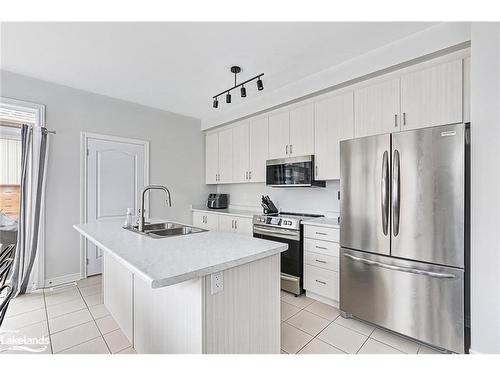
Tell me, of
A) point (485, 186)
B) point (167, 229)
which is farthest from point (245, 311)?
point (485, 186)

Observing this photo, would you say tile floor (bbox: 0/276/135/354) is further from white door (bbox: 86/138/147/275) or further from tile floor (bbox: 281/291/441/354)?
tile floor (bbox: 281/291/441/354)

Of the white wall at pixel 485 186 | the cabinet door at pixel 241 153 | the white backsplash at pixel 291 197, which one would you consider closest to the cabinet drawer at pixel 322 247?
the white backsplash at pixel 291 197

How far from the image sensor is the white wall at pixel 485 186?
1.57m

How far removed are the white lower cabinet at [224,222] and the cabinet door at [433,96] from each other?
2149 mm

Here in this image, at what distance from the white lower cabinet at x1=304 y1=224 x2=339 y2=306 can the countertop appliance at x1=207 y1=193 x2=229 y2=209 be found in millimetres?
2003

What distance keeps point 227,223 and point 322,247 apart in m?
1.60

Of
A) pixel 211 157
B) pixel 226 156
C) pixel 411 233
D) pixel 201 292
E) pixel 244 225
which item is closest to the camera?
pixel 201 292

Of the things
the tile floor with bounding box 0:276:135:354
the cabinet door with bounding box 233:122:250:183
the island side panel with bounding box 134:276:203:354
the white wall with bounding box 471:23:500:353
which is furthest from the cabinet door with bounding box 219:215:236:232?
the white wall with bounding box 471:23:500:353

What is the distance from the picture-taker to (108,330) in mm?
2078

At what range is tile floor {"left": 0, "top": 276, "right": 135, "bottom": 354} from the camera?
1844 millimetres

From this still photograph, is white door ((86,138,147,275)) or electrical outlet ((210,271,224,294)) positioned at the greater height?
white door ((86,138,147,275))

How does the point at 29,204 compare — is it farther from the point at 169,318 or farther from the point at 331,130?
the point at 331,130
